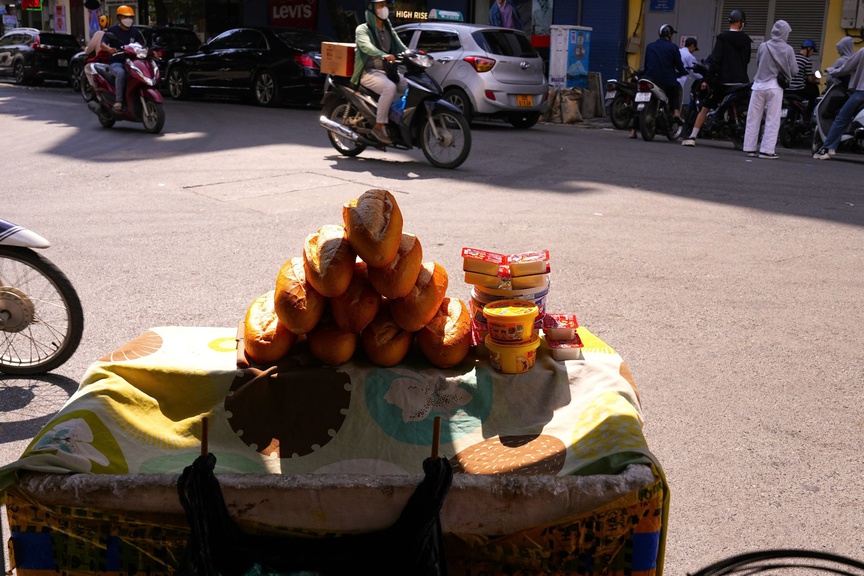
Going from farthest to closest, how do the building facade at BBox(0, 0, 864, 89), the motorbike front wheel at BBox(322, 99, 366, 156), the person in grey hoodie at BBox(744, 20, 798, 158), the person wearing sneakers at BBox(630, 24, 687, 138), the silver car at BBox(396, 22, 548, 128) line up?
1. the building facade at BBox(0, 0, 864, 89)
2. the silver car at BBox(396, 22, 548, 128)
3. the person wearing sneakers at BBox(630, 24, 687, 138)
4. the person in grey hoodie at BBox(744, 20, 798, 158)
5. the motorbike front wheel at BBox(322, 99, 366, 156)

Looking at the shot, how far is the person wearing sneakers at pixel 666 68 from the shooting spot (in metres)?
14.6

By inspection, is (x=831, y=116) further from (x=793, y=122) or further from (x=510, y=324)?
(x=510, y=324)

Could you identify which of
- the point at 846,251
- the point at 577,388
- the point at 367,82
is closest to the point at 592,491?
the point at 577,388

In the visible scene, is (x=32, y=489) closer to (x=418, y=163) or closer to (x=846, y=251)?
(x=846, y=251)

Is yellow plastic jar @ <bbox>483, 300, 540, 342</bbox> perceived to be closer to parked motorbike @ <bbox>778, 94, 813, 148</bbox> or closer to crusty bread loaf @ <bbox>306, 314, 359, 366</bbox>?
crusty bread loaf @ <bbox>306, 314, 359, 366</bbox>

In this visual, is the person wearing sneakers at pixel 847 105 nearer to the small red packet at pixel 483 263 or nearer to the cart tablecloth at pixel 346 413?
the small red packet at pixel 483 263

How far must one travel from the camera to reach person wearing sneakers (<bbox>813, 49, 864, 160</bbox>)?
1253 centimetres

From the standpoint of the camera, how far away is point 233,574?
213 cm

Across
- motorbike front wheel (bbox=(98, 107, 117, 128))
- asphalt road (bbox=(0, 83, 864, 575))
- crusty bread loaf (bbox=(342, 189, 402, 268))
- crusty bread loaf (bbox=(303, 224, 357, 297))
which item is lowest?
asphalt road (bbox=(0, 83, 864, 575))

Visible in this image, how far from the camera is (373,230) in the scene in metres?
2.73

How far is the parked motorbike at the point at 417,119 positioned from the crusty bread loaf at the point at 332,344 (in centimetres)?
800

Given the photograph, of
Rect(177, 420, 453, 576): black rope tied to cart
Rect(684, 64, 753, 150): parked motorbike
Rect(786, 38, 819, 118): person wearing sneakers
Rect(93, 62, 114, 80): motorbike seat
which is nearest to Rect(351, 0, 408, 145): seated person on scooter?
Rect(93, 62, 114, 80): motorbike seat

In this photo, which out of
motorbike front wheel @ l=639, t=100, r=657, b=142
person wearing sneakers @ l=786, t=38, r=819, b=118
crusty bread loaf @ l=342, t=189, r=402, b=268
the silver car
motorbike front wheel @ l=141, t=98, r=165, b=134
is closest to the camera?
crusty bread loaf @ l=342, t=189, r=402, b=268

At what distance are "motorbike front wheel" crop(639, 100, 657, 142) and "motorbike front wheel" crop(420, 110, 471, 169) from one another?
4.84 m
